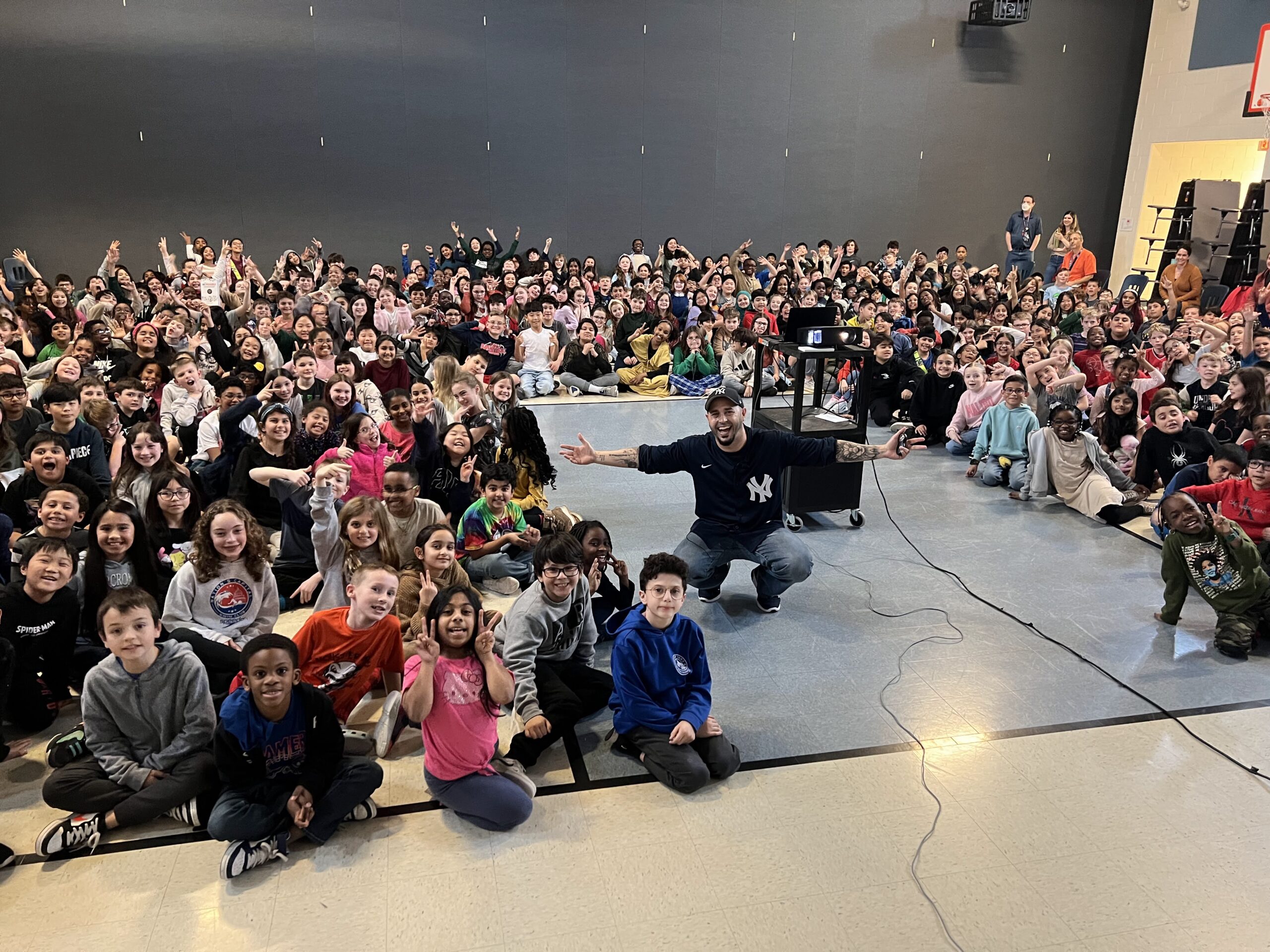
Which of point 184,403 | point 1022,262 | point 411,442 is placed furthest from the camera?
point 1022,262

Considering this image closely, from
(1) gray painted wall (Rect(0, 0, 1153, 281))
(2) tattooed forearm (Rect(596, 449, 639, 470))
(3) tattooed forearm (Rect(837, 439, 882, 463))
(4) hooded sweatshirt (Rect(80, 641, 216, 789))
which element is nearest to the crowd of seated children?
(4) hooded sweatshirt (Rect(80, 641, 216, 789))

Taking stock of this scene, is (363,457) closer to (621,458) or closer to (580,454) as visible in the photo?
(580,454)

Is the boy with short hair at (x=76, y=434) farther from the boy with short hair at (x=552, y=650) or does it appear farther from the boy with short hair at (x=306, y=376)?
the boy with short hair at (x=552, y=650)

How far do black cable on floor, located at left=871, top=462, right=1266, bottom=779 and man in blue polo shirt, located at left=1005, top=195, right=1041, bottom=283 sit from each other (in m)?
11.2

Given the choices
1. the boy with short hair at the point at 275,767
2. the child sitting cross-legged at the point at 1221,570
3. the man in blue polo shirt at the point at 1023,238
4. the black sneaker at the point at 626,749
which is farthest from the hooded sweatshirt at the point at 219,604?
the man in blue polo shirt at the point at 1023,238

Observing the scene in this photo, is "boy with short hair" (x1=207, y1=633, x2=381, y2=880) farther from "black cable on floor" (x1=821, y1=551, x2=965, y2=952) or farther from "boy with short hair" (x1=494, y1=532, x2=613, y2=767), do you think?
"black cable on floor" (x1=821, y1=551, x2=965, y2=952)

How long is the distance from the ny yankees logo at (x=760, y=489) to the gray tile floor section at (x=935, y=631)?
2.18ft

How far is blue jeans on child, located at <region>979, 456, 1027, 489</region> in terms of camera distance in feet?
23.3

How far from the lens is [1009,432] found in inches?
289

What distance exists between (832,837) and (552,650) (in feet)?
4.61

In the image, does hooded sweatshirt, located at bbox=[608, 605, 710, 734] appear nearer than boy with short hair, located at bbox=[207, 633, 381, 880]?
No

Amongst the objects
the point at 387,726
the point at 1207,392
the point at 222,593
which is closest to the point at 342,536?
the point at 222,593

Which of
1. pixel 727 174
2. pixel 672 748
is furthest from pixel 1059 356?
pixel 727 174

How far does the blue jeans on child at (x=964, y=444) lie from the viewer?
814 cm
